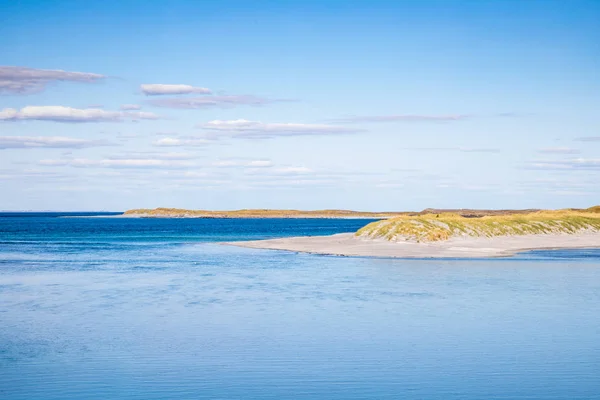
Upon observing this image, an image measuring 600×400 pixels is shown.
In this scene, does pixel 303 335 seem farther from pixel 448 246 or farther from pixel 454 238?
pixel 454 238

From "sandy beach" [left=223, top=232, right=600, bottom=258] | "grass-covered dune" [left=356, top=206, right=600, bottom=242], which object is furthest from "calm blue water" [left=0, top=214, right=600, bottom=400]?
"grass-covered dune" [left=356, top=206, right=600, bottom=242]

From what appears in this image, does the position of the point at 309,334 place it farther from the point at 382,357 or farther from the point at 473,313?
the point at 473,313

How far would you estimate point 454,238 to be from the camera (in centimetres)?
7638

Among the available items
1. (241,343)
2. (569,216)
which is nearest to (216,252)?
(241,343)

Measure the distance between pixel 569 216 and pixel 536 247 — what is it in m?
34.0

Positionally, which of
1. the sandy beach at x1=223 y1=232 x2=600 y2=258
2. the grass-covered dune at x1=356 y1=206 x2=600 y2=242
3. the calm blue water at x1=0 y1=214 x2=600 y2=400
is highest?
the grass-covered dune at x1=356 y1=206 x2=600 y2=242

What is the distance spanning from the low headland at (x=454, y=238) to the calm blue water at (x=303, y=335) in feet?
57.6

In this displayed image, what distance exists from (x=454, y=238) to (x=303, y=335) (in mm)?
54755

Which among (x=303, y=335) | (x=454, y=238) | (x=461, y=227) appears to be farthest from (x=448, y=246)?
(x=303, y=335)

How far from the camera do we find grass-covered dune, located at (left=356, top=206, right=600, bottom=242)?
246 feet

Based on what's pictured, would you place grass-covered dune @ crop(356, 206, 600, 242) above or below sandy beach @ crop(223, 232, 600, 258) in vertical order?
above

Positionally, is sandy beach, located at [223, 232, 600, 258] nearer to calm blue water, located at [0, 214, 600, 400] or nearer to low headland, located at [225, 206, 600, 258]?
low headland, located at [225, 206, 600, 258]

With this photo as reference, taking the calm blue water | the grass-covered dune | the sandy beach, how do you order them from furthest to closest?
1. the grass-covered dune
2. the sandy beach
3. the calm blue water

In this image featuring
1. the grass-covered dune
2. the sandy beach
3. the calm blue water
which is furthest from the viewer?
the grass-covered dune
